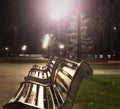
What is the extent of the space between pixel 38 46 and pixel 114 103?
131 meters

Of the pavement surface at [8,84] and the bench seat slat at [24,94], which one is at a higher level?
the bench seat slat at [24,94]

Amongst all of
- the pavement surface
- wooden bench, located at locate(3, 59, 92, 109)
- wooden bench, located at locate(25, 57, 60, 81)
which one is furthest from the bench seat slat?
wooden bench, located at locate(25, 57, 60, 81)

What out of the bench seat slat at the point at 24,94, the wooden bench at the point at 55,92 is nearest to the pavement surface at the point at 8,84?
the bench seat slat at the point at 24,94

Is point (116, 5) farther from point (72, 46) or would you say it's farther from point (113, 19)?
point (72, 46)

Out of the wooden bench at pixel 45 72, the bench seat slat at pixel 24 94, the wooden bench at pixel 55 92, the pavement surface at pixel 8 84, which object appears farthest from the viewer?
the pavement surface at pixel 8 84

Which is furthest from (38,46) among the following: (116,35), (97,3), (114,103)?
(114,103)

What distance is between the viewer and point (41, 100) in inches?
275

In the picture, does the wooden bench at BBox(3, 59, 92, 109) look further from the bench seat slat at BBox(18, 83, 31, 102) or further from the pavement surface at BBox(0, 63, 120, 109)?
the pavement surface at BBox(0, 63, 120, 109)

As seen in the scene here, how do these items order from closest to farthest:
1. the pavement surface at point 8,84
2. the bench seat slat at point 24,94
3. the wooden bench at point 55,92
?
the wooden bench at point 55,92
the bench seat slat at point 24,94
the pavement surface at point 8,84

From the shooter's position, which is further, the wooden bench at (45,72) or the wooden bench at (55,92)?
the wooden bench at (45,72)

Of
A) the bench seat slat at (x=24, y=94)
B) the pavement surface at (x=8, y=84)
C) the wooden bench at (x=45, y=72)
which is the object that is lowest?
the pavement surface at (x=8, y=84)

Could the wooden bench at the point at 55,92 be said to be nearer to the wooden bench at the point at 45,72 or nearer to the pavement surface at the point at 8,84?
the wooden bench at the point at 45,72

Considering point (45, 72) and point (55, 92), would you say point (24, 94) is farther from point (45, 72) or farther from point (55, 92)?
point (45, 72)

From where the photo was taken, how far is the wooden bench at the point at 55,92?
5230mm
